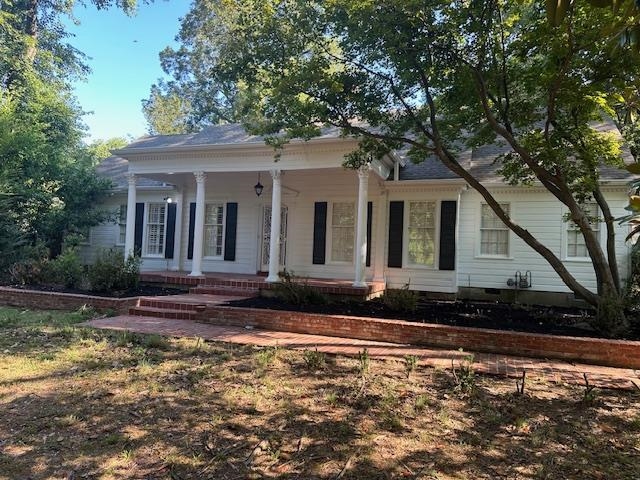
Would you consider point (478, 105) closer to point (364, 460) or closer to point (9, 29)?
point (364, 460)

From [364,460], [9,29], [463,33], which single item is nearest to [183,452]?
[364,460]

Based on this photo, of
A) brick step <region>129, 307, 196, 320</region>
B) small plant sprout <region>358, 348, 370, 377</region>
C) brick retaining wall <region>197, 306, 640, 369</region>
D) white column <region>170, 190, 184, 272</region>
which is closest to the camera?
small plant sprout <region>358, 348, 370, 377</region>

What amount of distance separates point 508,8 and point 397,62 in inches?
75.3

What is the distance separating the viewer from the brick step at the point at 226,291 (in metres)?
10.7

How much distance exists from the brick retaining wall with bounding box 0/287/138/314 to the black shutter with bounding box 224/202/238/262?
4.38 m

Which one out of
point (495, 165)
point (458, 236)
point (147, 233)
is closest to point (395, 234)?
point (458, 236)

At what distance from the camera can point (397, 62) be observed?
7.44m

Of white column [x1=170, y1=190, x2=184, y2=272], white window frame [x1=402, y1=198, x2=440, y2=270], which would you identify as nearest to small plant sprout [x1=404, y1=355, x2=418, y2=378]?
white window frame [x1=402, y1=198, x2=440, y2=270]

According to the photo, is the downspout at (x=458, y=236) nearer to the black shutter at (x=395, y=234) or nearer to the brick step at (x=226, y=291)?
the black shutter at (x=395, y=234)

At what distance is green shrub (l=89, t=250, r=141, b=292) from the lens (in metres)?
10.7

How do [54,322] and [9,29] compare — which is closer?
[54,322]

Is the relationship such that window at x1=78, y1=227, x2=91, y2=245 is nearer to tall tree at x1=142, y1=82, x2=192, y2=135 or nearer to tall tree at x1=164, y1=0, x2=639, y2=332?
tall tree at x1=164, y1=0, x2=639, y2=332

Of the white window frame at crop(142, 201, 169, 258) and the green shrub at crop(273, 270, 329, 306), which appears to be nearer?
the green shrub at crop(273, 270, 329, 306)

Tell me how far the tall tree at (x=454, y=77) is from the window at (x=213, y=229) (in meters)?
5.51
